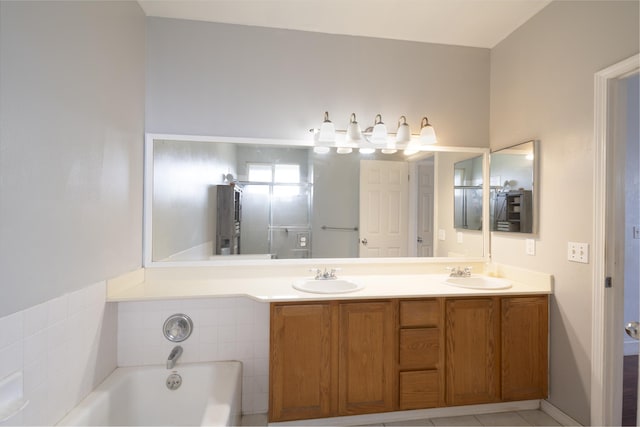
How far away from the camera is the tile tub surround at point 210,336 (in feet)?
6.26

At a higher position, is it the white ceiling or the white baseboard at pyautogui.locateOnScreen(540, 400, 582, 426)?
the white ceiling

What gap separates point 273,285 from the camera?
1972 mm

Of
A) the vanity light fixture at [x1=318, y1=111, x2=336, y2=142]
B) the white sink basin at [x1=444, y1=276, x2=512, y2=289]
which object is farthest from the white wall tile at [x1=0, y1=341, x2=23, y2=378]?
the white sink basin at [x1=444, y1=276, x2=512, y2=289]

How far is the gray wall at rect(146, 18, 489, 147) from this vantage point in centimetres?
210

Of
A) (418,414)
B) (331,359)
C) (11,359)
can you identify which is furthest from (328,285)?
(11,359)

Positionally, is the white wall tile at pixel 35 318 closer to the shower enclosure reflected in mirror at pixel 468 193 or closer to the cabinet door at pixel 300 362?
the cabinet door at pixel 300 362

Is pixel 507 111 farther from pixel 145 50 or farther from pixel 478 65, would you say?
pixel 145 50

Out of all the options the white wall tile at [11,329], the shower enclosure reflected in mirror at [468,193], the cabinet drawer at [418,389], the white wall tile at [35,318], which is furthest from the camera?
the shower enclosure reflected in mirror at [468,193]

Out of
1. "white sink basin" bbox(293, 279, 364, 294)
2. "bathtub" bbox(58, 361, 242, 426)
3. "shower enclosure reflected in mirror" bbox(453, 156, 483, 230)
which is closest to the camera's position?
"bathtub" bbox(58, 361, 242, 426)

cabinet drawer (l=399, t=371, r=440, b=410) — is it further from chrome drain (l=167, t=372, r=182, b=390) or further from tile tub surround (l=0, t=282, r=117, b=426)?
tile tub surround (l=0, t=282, r=117, b=426)

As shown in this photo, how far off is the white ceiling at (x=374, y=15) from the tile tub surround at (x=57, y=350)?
188 cm

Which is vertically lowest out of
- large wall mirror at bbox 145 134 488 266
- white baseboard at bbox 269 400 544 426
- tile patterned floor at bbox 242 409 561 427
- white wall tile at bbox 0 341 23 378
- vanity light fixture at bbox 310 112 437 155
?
tile patterned floor at bbox 242 409 561 427

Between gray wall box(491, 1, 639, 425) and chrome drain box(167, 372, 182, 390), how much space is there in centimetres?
239

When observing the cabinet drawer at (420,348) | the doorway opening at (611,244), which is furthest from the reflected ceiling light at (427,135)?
the cabinet drawer at (420,348)
